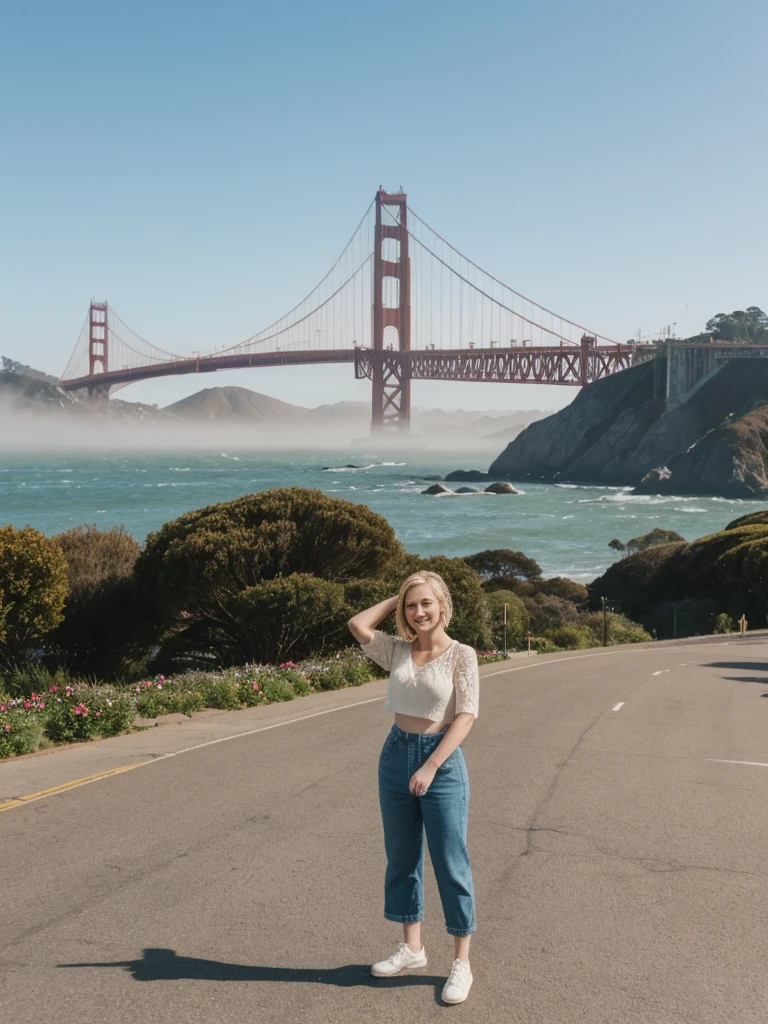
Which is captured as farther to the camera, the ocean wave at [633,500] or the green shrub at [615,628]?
the ocean wave at [633,500]

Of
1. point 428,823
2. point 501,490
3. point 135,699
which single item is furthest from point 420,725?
point 501,490

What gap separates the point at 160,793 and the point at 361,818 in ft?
5.95

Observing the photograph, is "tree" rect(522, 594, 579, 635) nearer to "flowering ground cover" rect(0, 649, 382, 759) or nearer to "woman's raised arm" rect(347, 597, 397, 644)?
"flowering ground cover" rect(0, 649, 382, 759)

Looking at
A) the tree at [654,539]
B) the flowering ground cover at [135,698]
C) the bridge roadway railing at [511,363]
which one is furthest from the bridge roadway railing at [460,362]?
the flowering ground cover at [135,698]

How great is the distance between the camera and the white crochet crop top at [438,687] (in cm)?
488

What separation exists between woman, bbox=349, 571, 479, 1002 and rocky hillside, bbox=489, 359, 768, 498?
11939 centimetres

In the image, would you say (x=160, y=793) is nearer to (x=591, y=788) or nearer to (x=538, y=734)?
(x=591, y=788)

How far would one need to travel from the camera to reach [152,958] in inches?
212

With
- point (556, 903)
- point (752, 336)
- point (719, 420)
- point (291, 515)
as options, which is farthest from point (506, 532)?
point (752, 336)

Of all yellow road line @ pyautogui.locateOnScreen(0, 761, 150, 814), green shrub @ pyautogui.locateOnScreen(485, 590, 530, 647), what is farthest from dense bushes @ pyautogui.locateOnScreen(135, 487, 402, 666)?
yellow road line @ pyautogui.locateOnScreen(0, 761, 150, 814)

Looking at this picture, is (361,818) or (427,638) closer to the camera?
(427,638)

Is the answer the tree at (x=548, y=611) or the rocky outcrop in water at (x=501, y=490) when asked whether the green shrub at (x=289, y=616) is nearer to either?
the tree at (x=548, y=611)

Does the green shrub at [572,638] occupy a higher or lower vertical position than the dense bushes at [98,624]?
lower

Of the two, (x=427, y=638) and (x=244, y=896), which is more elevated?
(x=427, y=638)
